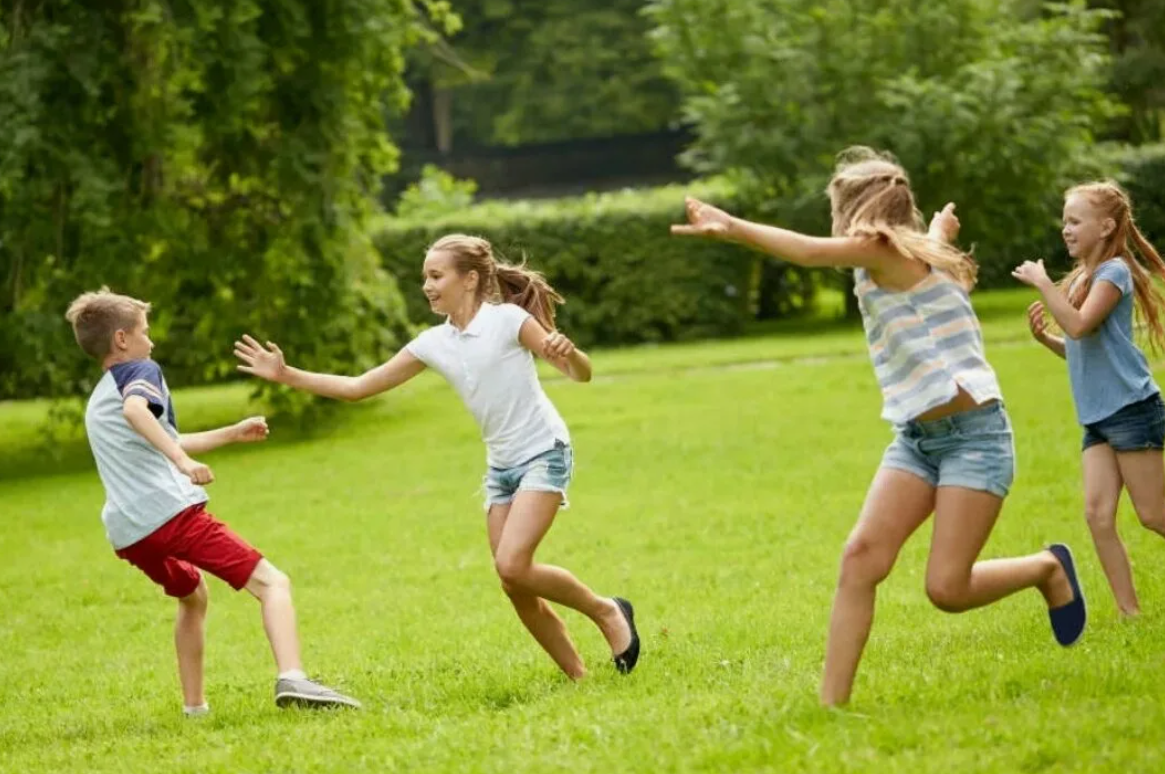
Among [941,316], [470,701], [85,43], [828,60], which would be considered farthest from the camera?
[828,60]

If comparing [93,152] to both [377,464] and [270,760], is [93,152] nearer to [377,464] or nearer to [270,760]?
[377,464]

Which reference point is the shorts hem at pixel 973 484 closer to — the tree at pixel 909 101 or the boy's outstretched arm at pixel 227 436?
the boy's outstretched arm at pixel 227 436

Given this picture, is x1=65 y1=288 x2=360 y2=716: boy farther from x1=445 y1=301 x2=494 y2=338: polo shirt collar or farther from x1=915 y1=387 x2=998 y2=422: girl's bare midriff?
x1=915 y1=387 x2=998 y2=422: girl's bare midriff

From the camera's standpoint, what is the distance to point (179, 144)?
17922mm

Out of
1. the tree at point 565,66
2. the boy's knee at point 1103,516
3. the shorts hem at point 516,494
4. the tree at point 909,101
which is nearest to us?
the shorts hem at point 516,494

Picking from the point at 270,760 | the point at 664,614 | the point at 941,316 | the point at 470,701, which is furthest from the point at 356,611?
the point at 941,316

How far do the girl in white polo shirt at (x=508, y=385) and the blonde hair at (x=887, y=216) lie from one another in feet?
4.26

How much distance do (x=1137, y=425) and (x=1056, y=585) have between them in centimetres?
121

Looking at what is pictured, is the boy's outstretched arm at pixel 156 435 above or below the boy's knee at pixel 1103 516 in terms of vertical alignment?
above

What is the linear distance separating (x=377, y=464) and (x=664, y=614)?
829cm

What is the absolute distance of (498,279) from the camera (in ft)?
24.1

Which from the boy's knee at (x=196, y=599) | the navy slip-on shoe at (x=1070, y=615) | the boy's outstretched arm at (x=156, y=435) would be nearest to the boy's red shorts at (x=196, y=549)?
the boy's knee at (x=196, y=599)

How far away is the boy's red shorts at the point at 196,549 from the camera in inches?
279

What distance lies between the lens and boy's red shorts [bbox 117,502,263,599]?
709cm
